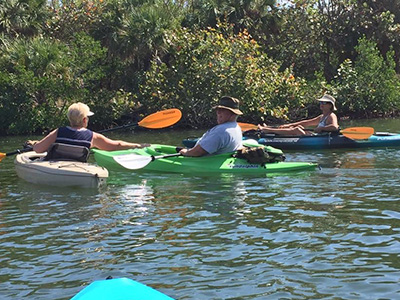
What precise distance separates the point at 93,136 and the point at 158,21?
15309 mm

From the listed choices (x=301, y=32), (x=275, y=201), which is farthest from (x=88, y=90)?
(x=275, y=201)

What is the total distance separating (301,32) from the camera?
100 ft

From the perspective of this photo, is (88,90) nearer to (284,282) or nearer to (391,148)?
(391,148)

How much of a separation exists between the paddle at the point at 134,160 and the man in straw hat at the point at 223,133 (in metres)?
0.52

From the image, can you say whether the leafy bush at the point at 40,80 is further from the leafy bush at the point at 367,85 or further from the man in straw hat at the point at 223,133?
the man in straw hat at the point at 223,133

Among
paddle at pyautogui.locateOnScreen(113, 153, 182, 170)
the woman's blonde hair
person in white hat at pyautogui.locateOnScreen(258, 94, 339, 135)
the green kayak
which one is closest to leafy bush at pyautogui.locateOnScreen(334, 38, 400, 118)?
person in white hat at pyautogui.locateOnScreen(258, 94, 339, 135)

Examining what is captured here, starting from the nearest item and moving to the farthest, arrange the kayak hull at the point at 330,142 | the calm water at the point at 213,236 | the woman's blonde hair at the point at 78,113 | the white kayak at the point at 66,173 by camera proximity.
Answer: the calm water at the point at 213,236
the woman's blonde hair at the point at 78,113
the white kayak at the point at 66,173
the kayak hull at the point at 330,142

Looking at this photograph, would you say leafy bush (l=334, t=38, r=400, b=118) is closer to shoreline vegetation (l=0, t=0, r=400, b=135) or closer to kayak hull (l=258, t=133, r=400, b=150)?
shoreline vegetation (l=0, t=0, r=400, b=135)

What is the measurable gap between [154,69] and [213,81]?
7.62ft

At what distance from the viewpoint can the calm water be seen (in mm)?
5039

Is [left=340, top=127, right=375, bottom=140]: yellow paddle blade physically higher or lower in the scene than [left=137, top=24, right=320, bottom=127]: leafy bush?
lower

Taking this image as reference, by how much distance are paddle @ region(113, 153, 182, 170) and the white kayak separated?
500 millimetres

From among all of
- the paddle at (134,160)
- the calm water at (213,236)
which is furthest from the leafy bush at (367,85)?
the paddle at (134,160)

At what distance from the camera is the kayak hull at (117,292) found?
3441mm
